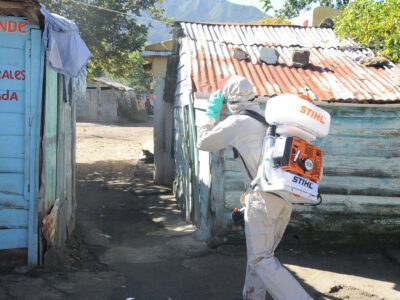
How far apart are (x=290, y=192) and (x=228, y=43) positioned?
14.3 ft

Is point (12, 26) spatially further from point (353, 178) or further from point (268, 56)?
point (353, 178)

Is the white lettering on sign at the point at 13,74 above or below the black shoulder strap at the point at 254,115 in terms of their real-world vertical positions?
above

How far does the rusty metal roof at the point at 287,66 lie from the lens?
19.0 feet

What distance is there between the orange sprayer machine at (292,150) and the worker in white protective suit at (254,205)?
216 mm

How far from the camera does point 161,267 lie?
5.25 meters

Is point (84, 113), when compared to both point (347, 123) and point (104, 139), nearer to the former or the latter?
point (104, 139)

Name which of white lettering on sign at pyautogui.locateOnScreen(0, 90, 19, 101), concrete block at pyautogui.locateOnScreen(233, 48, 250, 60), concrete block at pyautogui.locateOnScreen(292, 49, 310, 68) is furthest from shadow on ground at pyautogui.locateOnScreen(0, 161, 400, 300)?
concrete block at pyautogui.locateOnScreen(233, 48, 250, 60)

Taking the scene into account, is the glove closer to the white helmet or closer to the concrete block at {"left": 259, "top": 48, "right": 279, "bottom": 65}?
the white helmet

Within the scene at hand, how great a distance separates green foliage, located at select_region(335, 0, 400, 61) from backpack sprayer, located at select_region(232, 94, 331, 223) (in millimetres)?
3497

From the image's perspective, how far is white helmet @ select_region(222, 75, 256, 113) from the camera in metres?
4.00

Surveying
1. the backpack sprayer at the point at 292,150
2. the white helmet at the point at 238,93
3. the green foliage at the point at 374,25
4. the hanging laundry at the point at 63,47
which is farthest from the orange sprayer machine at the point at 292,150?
the green foliage at the point at 374,25

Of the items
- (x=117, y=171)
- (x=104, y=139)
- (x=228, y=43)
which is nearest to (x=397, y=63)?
(x=228, y=43)

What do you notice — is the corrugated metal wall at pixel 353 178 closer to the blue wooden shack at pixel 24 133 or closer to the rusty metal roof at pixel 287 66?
the rusty metal roof at pixel 287 66

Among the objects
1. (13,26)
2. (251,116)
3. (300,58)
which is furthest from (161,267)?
(300,58)
